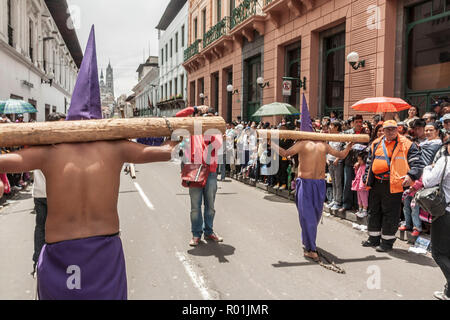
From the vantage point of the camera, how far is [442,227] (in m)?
3.89

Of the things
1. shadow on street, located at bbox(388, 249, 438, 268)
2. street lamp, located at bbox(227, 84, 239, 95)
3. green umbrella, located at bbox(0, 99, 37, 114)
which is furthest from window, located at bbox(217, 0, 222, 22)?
shadow on street, located at bbox(388, 249, 438, 268)

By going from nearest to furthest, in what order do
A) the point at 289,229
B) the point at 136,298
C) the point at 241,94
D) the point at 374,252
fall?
the point at 136,298 < the point at 374,252 < the point at 289,229 < the point at 241,94

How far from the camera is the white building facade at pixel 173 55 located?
3262 cm

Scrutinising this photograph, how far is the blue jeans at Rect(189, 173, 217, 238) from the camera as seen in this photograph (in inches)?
226

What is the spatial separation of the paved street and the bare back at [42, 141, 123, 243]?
178cm

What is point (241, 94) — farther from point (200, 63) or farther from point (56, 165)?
point (56, 165)

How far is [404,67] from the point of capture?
1012 cm

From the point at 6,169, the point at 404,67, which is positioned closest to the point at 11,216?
the point at 6,169

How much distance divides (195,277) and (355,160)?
4640 millimetres

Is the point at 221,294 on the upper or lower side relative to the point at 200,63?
lower

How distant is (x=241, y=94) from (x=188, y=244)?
1528 centimetres

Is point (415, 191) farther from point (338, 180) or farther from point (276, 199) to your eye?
point (276, 199)

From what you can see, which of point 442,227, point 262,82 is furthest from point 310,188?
point 262,82

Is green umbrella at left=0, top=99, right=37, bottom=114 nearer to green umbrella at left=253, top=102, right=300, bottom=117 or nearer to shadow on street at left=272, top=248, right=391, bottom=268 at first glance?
green umbrella at left=253, top=102, right=300, bottom=117
